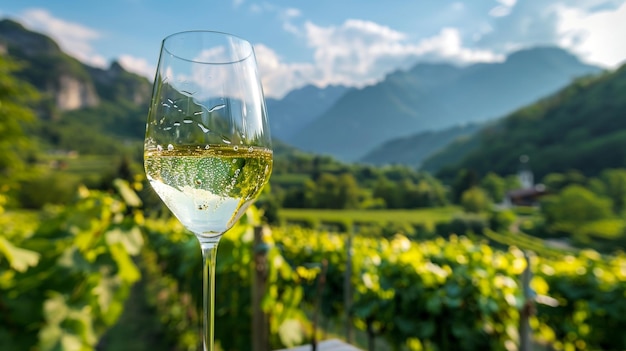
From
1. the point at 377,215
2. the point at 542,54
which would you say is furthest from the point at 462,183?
the point at 542,54

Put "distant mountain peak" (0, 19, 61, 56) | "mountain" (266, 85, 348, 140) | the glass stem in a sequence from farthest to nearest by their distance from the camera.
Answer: "mountain" (266, 85, 348, 140) < "distant mountain peak" (0, 19, 61, 56) < the glass stem

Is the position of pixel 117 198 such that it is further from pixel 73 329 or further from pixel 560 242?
pixel 560 242

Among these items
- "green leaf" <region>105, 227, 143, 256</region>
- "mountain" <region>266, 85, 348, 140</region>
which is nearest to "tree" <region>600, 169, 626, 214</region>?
"green leaf" <region>105, 227, 143, 256</region>

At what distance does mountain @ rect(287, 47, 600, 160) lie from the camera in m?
101

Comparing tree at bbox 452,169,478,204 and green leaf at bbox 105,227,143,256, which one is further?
tree at bbox 452,169,478,204

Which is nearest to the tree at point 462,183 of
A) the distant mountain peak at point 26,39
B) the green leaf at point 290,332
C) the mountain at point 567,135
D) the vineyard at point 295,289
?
the mountain at point 567,135

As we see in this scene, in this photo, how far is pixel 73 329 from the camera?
143 centimetres

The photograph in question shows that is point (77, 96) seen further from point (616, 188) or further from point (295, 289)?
point (295, 289)

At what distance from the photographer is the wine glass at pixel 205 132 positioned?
0.57 metres

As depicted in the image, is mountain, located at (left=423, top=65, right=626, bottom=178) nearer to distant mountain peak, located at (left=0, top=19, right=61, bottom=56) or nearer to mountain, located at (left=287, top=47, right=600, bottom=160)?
mountain, located at (left=287, top=47, right=600, bottom=160)

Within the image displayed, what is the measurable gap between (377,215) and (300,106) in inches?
3358

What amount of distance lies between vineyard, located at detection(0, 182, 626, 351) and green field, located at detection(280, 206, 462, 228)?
101ft

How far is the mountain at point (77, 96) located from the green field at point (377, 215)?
1130 inches

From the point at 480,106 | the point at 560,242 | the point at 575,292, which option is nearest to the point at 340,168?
the point at 560,242
